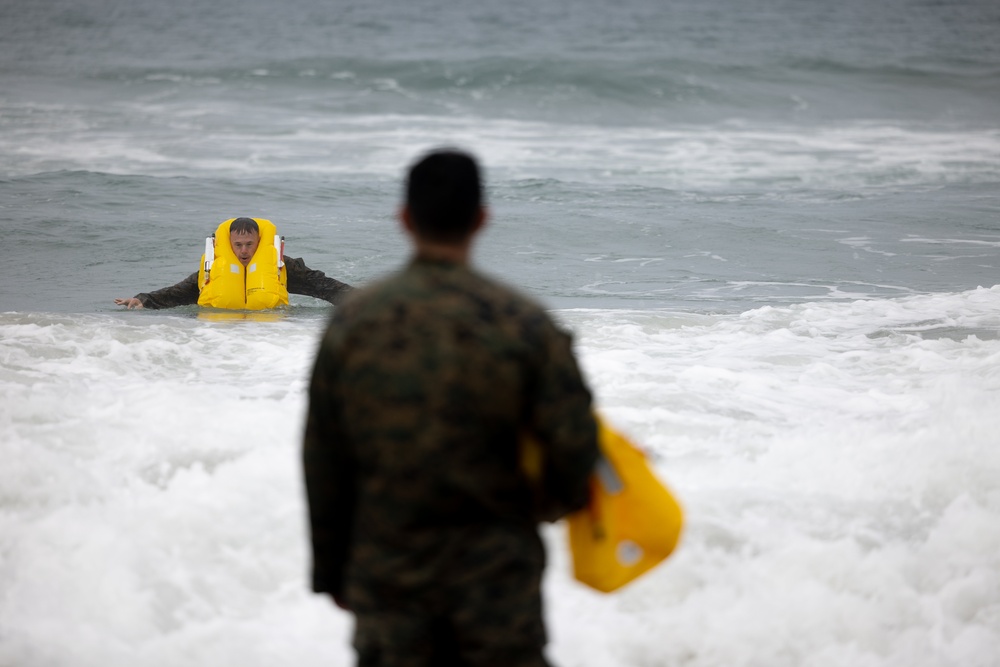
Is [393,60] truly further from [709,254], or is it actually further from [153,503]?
[153,503]

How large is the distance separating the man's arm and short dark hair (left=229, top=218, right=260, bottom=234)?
0.58 m

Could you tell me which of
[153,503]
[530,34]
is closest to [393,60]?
[530,34]

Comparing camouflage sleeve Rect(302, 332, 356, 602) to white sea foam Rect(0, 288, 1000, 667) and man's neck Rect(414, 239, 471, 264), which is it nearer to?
man's neck Rect(414, 239, 471, 264)

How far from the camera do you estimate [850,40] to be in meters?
40.4

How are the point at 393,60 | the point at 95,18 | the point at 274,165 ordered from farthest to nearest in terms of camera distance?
the point at 95,18 < the point at 393,60 < the point at 274,165

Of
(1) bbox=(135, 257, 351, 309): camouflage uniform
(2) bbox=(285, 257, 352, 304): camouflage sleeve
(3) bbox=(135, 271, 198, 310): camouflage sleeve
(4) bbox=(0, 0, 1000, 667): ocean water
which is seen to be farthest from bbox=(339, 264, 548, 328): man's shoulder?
(3) bbox=(135, 271, 198, 310): camouflage sleeve

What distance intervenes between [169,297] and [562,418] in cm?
785

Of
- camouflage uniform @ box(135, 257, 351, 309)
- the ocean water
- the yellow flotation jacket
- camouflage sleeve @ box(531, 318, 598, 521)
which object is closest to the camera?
camouflage sleeve @ box(531, 318, 598, 521)

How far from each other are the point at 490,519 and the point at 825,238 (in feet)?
42.5

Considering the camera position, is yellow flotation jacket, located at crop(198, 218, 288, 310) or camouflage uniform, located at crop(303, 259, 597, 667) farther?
yellow flotation jacket, located at crop(198, 218, 288, 310)

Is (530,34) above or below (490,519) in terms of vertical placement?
above

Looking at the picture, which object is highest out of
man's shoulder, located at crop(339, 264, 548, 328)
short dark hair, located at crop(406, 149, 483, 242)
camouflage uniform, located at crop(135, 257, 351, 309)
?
short dark hair, located at crop(406, 149, 483, 242)

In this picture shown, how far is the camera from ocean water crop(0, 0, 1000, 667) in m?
4.55

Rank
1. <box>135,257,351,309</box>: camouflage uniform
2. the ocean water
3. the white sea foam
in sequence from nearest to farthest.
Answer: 1. the white sea foam
2. the ocean water
3. <box>135,257,351,309</box>: camouflage uniform
